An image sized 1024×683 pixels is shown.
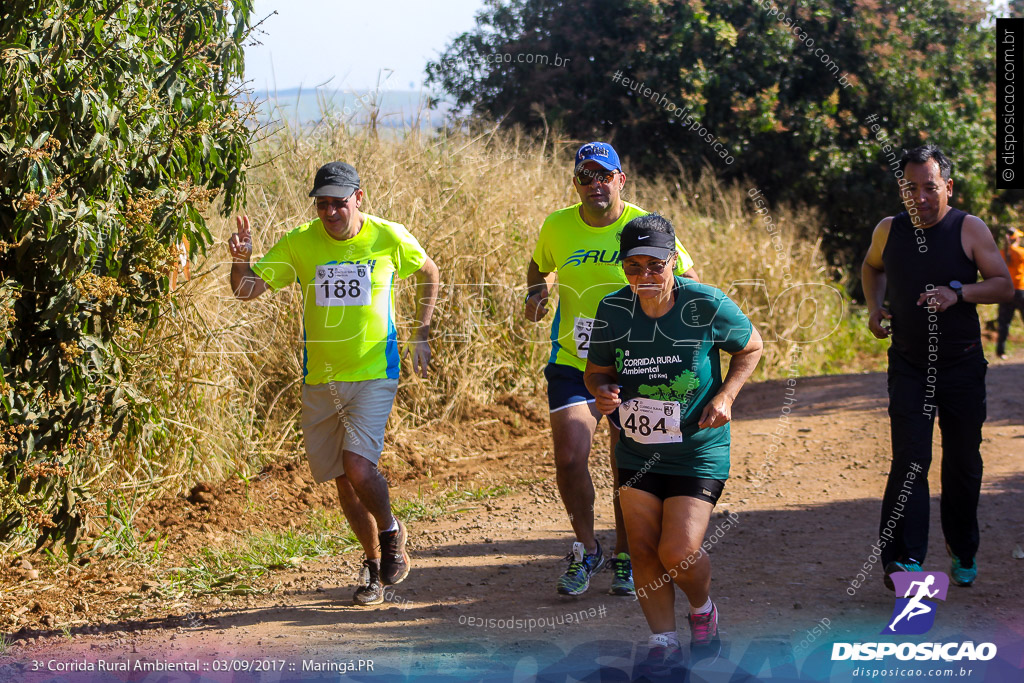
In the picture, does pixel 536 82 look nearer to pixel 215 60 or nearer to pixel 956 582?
pixel 215 60

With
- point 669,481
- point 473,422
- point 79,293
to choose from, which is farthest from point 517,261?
point 669,481

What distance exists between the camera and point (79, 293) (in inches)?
216

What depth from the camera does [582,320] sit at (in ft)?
17.7

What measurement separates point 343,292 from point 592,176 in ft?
4.75

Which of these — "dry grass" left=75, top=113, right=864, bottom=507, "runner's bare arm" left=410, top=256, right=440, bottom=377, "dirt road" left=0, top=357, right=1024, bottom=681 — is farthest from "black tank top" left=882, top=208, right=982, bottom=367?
"dry grass" left=75, top=113, right=864, bottom=507

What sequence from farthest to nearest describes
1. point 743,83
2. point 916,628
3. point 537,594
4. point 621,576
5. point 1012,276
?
point 743,83 < point 1012,276 < point 537,594 < point 621,576 < point 916,628

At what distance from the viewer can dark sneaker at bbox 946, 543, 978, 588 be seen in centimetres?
534

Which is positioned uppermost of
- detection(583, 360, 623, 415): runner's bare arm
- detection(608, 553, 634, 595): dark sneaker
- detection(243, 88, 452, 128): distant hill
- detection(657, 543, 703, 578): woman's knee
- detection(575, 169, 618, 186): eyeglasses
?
detection(243, 88, 452, 128): distant hill

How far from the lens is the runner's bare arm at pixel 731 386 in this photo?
13.5ft

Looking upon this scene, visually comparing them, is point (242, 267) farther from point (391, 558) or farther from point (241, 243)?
point (391, 558)

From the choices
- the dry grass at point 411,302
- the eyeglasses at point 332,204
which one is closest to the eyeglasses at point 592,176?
the eyeglasses at point 332,204

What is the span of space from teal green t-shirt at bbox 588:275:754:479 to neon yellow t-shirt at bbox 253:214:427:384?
5.52 ft

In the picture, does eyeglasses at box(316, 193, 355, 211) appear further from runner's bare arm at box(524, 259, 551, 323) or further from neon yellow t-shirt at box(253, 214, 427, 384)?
runner's bare arm at box(524, 259, 551, 323)

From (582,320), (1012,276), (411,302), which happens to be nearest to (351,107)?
(411,302)
